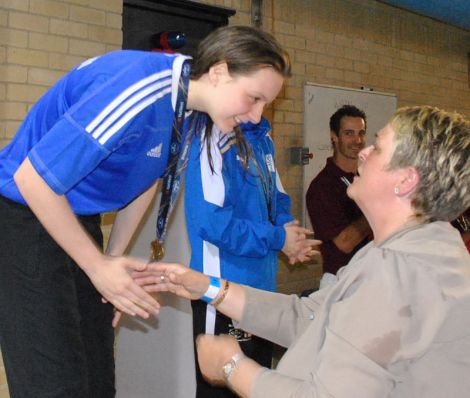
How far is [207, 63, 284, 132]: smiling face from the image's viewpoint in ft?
5.87

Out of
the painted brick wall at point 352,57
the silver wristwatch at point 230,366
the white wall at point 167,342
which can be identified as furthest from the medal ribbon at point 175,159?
the painted brick wall at point 352,57

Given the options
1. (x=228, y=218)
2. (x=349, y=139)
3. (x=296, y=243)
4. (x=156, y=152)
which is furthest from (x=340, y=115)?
(x=156, y=152)

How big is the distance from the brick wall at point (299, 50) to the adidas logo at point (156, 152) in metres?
1.77

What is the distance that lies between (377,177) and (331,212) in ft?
6.31

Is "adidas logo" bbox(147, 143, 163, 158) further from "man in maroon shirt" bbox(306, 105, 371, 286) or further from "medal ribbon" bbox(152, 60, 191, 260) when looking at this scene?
"man in maroon shirt" bbox(306, 105, 371, 286)

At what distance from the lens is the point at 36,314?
155 cm

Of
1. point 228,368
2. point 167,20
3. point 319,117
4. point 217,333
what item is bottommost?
point 217,333

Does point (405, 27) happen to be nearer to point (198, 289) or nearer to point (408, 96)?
point (408, 96)

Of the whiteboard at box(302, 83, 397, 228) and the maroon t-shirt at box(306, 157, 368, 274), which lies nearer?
the maroon t-shirt at box(306, 157, 368, 274)

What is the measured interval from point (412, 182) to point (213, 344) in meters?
0.62

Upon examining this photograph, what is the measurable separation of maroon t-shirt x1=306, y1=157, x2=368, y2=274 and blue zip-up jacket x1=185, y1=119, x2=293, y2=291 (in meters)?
0.87

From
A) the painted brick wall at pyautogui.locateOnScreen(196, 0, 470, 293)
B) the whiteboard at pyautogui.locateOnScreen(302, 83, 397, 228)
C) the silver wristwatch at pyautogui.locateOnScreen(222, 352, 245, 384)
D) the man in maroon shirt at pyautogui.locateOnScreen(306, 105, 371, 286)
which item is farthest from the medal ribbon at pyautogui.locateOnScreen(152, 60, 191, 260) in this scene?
the whiteboard at pyautogui.locateOnScreen(302, 83, 397, 228)

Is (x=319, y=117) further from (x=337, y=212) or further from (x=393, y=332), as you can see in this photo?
(x=393, y=332)

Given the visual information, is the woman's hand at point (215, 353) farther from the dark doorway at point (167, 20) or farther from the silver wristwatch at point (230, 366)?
the dark doorway at point (167, 20)
